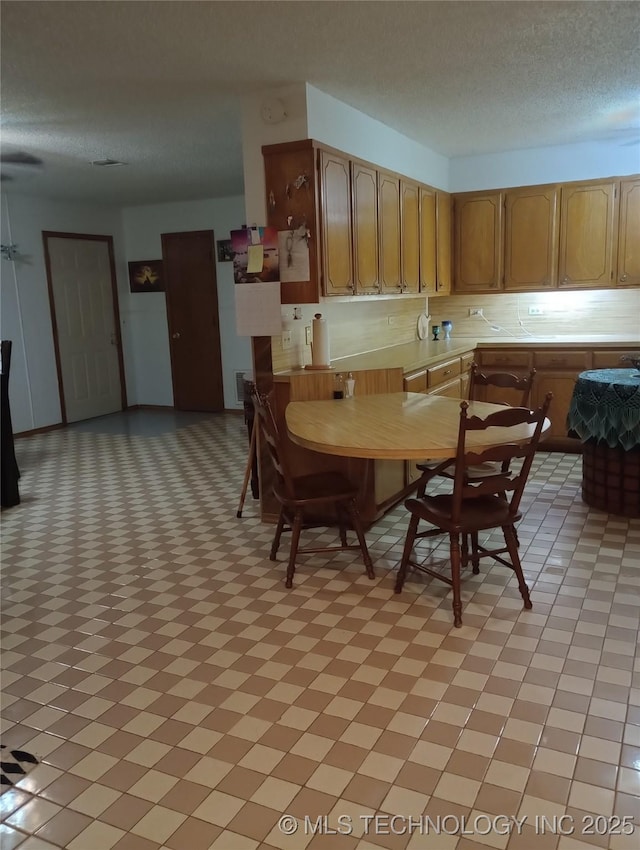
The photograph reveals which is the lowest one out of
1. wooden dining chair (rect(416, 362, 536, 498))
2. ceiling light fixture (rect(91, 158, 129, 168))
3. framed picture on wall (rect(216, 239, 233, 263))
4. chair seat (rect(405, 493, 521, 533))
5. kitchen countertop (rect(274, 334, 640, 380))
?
chair seat (rect(405, 493, 521, 533))

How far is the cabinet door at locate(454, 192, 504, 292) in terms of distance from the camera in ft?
19.6

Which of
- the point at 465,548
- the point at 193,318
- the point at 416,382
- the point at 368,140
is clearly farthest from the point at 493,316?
the point at 193,318

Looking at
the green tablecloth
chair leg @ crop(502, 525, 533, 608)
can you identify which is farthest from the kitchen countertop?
chair leg @ crop(502, 525, 533, 608)

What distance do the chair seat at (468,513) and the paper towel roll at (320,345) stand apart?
127 cm

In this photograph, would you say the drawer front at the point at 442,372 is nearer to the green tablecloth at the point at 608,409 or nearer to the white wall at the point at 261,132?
the green tablecloth at the point at 608,409

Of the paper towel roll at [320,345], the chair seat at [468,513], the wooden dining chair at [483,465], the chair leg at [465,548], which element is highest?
the paper towel roll at [320,345]

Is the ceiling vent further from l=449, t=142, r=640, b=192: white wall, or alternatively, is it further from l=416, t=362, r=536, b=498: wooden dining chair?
l=416, t=362, r=536, b=498: wooden dining chair

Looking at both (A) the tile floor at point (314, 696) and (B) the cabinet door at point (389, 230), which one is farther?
(B) the cabinet door at point (389, 230)

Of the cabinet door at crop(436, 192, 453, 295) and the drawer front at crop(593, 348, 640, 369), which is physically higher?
the cabinet door at crop(436, 192, 453, 295)

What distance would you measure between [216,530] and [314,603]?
3.91 ft

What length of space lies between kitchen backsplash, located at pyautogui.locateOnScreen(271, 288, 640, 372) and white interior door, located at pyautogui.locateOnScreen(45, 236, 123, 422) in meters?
4.00

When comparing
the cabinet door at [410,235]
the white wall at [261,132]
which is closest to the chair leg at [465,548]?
the white wall at [261,132]

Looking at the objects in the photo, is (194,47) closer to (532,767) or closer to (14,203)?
(532,767)

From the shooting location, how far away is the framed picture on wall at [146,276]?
814 centimetres
